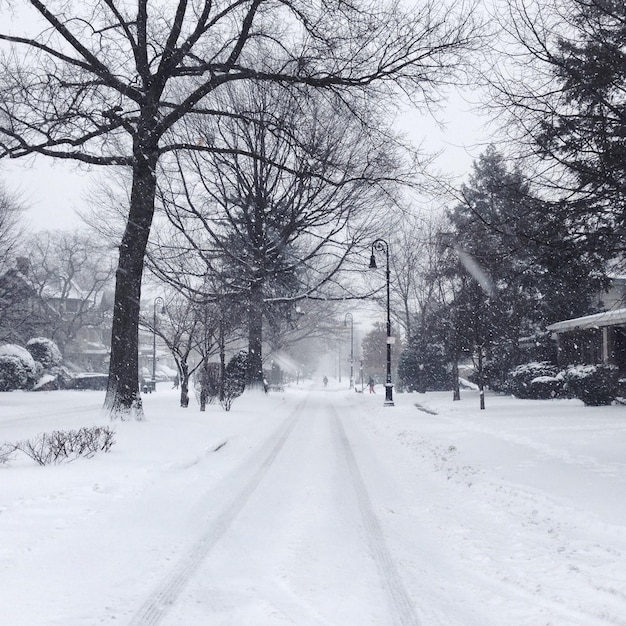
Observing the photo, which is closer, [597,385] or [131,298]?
[131,298]

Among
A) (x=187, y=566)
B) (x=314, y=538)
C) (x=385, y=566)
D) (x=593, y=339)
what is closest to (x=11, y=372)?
(x=314, y=538)

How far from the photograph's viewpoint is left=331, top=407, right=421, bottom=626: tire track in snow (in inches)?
141

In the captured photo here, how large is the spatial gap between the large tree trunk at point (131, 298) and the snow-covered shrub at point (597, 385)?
15953 millimetres

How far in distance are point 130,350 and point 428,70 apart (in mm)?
9018

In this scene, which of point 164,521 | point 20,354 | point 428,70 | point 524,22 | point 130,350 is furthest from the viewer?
point 20,354

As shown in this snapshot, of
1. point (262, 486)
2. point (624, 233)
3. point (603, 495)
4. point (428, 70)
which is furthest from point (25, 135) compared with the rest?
point (603, 495)

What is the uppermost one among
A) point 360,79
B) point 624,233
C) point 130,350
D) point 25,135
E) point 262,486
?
point 360,79

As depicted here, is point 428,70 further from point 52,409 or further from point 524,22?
point 52,409

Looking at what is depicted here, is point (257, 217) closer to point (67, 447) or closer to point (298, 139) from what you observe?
point (298, 139)

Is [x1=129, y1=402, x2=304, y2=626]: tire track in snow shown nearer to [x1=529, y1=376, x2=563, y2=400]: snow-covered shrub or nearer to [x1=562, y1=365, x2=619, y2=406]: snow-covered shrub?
[x1=562, y1=365, x2=619, y2=406]: snow-covered shrub

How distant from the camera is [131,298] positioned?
13.4 meters

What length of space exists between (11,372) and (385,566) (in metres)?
29.2

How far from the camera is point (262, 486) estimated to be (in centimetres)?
757

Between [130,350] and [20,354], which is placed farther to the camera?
[20,354]
